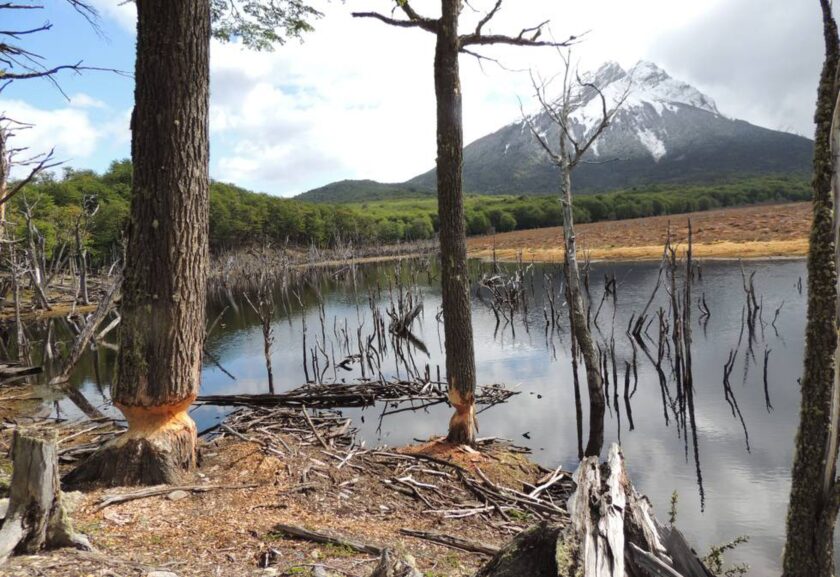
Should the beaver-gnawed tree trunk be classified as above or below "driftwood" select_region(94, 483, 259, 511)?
above

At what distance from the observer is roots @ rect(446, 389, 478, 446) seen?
26.5 feet

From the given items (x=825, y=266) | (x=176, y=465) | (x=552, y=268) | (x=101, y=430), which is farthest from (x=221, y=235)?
(x=825, y=266)

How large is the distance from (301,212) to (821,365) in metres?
69.6

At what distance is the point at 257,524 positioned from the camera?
447 cm

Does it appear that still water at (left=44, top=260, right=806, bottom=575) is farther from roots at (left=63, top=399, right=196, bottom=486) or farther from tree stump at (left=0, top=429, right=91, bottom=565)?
tree stump at (left=0, top=429, right=91, bottom=565)

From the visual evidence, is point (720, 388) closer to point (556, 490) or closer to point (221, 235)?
point (556, 490)

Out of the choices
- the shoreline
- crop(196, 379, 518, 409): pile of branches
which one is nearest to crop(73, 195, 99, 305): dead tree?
crop(196, 379, 518, 409): pile of branches

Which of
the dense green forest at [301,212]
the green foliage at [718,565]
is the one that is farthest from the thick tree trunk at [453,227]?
the dense green forest at [301,212]

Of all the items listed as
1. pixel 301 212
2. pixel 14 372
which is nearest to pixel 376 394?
pixel 14 372

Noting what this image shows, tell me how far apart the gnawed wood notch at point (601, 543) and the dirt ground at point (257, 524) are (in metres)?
1.89

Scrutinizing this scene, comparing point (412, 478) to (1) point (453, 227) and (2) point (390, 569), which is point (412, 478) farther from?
(2) point (390, 569)

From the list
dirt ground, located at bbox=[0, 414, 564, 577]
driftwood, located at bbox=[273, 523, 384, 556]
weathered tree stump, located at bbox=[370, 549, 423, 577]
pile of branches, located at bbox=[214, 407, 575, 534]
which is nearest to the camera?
weathered tree stump, located at bbox=[370, 549, 423, 577]

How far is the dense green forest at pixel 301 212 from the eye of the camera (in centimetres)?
4388

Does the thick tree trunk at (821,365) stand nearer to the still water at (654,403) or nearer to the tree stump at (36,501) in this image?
the tree stump at (36,501)
